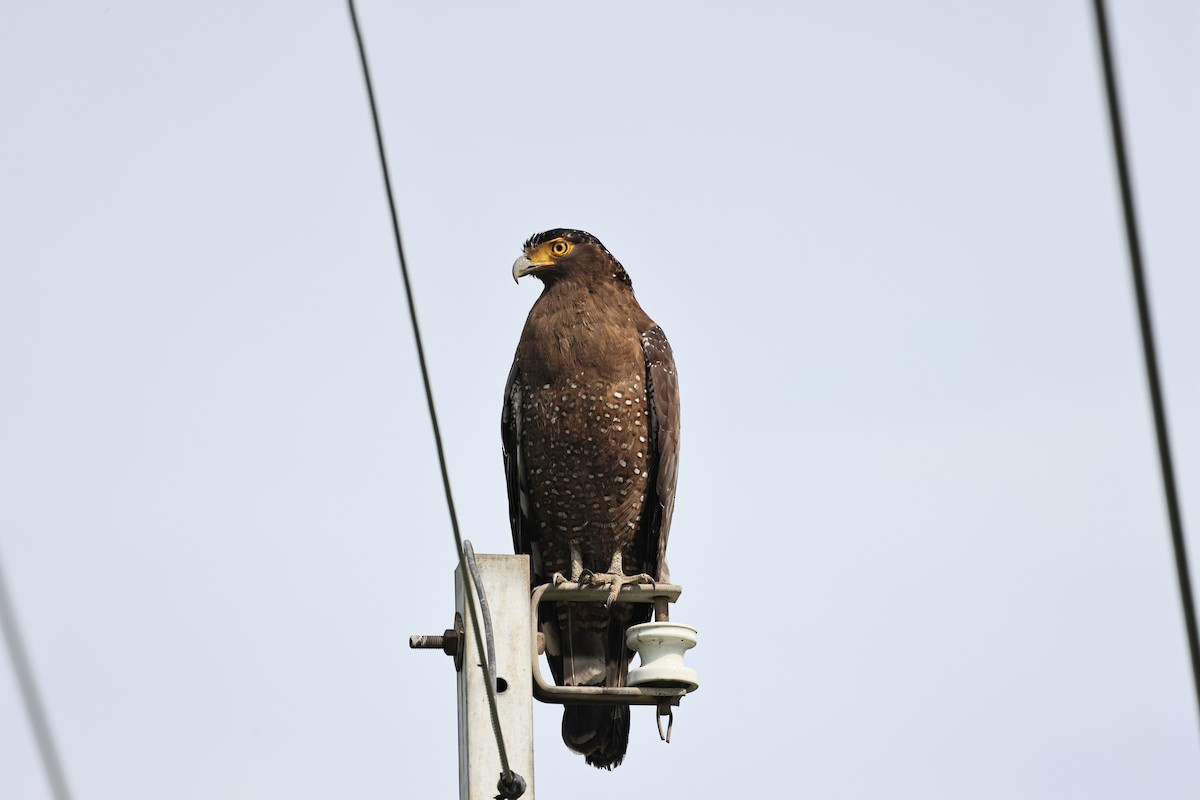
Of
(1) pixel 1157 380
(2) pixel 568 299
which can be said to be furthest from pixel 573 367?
(1) pixel 1157 380

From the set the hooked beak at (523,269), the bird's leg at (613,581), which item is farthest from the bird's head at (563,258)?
the bird's leg at (613,581)

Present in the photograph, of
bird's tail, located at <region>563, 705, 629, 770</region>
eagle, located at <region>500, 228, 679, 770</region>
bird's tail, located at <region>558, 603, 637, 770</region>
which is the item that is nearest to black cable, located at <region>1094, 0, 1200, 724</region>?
bird's tail, located at <region>563, 705, 629, 770</region>

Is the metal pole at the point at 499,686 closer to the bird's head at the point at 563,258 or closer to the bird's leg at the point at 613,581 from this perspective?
the bird's leg at the point at 613,581

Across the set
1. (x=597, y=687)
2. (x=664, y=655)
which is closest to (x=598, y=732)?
(x=597, y=687)

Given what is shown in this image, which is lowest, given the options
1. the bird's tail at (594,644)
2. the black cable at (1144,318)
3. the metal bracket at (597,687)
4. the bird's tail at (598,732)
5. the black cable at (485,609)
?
the bird's tail at (598,732)

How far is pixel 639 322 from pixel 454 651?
3475 mm

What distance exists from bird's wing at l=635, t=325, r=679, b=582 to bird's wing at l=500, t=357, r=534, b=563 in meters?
0.56

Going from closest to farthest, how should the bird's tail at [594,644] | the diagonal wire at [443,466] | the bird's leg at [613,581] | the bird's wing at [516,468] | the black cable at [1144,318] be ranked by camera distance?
the black cable at [1144,318], the diagonal wire at [443,466], the bird's leg at [613,581], the bird's tail at [594,644], the bird's wing at [516,468]

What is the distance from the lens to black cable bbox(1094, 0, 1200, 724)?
1749 millimetres

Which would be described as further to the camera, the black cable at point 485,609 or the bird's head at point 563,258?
the bird's head at point 563,258

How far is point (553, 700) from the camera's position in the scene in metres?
4.71

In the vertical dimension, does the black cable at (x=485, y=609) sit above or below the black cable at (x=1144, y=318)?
below

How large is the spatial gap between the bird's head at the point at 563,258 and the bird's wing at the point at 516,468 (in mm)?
469

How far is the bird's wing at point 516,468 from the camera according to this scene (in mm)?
7512
